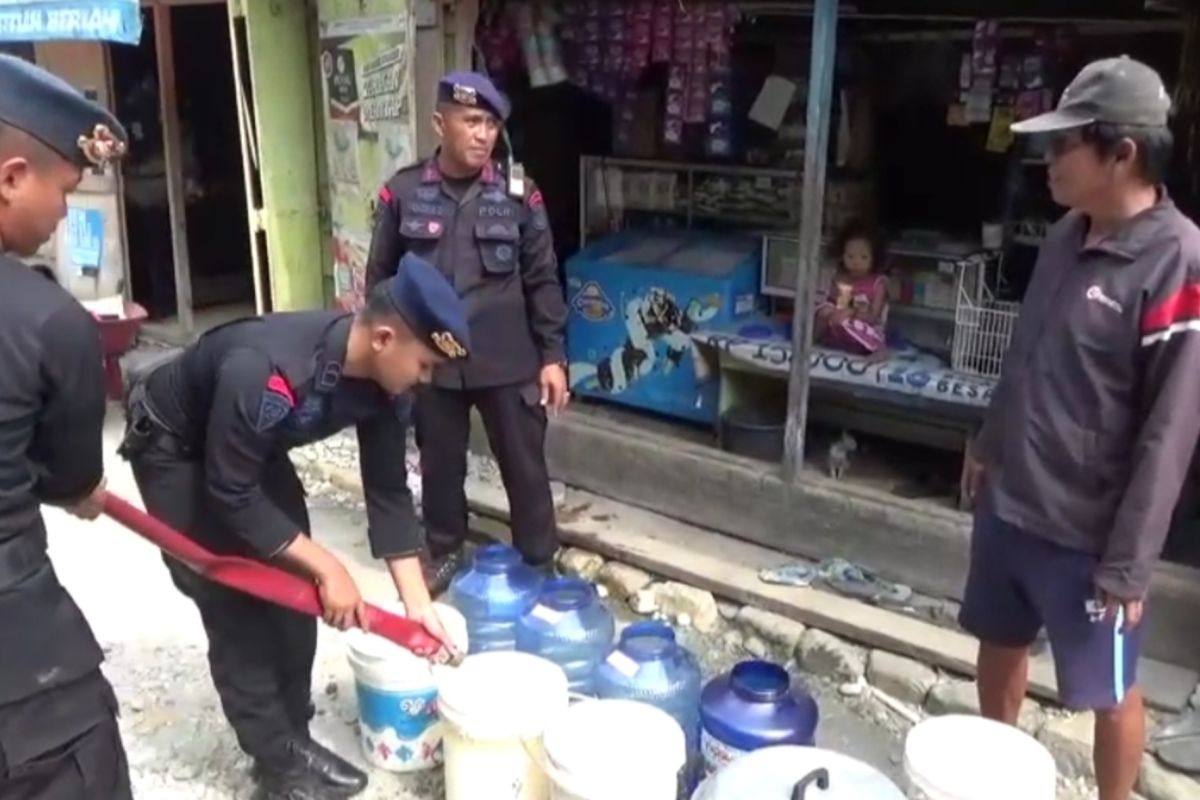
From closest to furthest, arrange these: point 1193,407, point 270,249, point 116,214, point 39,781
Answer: point 39,781
point 1193,407
point 270,249
point 116,214

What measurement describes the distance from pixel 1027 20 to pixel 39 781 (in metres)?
4.49

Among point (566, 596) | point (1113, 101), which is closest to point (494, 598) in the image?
point (566, 596)

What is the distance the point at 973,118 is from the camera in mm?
5211

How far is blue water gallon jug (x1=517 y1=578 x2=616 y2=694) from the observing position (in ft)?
11.8

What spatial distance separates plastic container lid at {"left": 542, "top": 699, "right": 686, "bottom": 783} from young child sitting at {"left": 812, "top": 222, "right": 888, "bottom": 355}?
102 inches

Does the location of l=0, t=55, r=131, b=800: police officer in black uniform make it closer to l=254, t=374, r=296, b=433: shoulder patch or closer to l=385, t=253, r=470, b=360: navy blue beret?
l=254, t=374, r=296, b=433: shoulder patch

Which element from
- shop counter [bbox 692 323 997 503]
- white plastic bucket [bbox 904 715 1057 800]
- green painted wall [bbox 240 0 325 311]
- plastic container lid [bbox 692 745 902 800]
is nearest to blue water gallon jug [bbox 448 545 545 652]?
plastic container lid [bbox 692 745 902 800]

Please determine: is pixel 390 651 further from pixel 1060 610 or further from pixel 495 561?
pixel 1060 610

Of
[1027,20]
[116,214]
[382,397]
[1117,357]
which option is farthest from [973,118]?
[116,214]

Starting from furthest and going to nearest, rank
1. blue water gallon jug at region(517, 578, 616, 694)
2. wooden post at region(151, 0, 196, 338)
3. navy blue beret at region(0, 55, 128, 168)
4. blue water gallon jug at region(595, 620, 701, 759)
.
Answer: wooden post at region(151, 0, 196, 338) < blue water gallon jug at region(517, 578, 616, 694) < blue water gallon jug at region(595, 620, 701, 759) < navy blue beret at region(0, 55, 128, 168)

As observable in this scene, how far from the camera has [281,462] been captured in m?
3.27

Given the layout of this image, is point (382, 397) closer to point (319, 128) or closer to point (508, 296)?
point (508, 296)

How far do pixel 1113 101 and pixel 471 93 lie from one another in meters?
2.14

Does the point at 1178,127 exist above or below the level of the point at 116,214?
above
